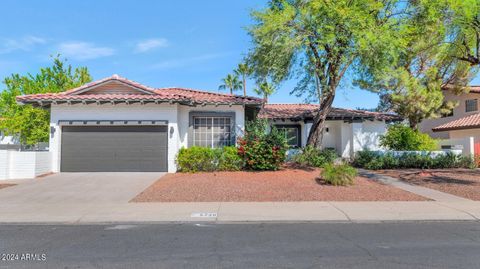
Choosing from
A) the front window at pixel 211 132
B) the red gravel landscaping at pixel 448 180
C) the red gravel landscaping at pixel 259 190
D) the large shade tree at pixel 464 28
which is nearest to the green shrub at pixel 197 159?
the red gravel landscaping at pixel 259 190

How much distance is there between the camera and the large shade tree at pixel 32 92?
27.9 metres

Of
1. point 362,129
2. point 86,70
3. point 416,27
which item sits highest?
point 86,70

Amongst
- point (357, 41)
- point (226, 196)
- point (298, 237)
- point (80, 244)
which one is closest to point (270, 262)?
point (298, 237)

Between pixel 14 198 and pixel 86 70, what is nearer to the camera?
pixel 14 198

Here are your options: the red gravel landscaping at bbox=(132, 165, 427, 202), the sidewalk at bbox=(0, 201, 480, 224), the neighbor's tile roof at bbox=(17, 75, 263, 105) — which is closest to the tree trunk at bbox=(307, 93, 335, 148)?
the neighbor's tile roof at bbox=(17, 75, 263, 105)

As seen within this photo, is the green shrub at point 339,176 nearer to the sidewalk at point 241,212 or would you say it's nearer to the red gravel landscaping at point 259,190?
the red gravel landscaping at point 259,190

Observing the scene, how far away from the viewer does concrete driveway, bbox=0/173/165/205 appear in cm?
941

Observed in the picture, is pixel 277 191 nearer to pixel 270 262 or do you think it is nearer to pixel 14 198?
pixel 270 262

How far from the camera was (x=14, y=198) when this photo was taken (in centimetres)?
955

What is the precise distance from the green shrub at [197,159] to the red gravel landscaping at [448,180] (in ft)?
28.1

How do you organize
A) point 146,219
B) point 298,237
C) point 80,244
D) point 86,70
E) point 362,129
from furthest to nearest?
1. point 86,70
2. point 362,129
3. point 146,219
4. point 298,237
5. point 80,244

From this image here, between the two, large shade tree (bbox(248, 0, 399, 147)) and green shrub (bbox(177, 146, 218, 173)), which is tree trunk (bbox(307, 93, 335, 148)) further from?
green shrub (bbox(177, 146, 218, 173))

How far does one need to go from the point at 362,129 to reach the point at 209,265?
19.3m

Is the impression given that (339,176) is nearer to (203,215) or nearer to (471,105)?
(203,215)
